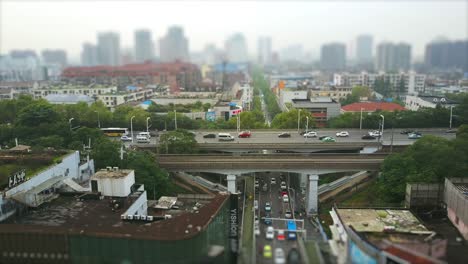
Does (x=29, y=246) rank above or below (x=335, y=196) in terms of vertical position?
above

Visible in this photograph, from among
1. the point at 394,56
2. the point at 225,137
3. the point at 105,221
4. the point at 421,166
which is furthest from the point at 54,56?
the point at 421,166

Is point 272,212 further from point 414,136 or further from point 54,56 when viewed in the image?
point 54,56

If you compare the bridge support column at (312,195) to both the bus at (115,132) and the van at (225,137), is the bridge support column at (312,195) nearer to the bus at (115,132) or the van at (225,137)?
the van at (225,137)

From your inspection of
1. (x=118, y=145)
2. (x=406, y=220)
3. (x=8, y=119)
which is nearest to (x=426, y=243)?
(x=406, y=220)

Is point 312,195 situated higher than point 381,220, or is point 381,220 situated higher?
point 381,220

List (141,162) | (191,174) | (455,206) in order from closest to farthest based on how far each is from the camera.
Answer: (455,206), (141,162), (191,174)

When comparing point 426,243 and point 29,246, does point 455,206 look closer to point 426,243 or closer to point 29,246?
point 426,243

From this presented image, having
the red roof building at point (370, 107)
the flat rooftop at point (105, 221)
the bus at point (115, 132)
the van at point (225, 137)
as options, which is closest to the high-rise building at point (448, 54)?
the red roof building at point (370, 107)
